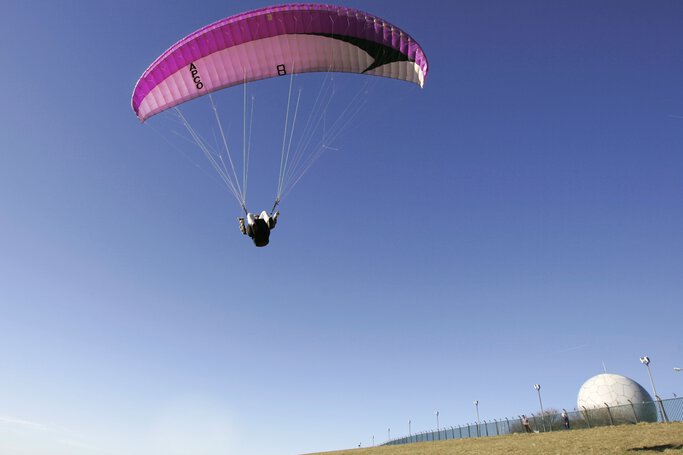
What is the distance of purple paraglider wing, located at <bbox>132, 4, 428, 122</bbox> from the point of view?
17.6 metres

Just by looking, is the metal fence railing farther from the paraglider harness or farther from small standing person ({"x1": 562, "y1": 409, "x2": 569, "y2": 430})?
the paraglider harness

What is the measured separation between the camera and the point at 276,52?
18.9m

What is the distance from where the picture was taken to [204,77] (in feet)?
62.5

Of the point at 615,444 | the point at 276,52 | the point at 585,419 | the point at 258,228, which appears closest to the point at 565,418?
the point at 585,419

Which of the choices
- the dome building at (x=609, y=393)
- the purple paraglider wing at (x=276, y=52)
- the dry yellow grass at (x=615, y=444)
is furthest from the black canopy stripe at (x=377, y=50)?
the dome building at (x=609, y=393)

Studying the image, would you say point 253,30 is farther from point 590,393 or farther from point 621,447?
point 590,393

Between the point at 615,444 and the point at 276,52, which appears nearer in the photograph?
the point at 615,444

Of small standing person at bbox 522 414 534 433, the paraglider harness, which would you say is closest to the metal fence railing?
small standing person at bbox 522 414 534 433

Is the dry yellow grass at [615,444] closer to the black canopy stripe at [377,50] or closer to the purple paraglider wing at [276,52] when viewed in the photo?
the purple paraglider wing at [276,52]

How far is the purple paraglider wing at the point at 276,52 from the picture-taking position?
17.6 meters

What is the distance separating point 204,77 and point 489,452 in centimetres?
2153

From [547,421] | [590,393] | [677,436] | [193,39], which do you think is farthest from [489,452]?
[590,393]

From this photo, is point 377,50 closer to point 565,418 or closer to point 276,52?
point 276,52

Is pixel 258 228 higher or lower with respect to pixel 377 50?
lower
